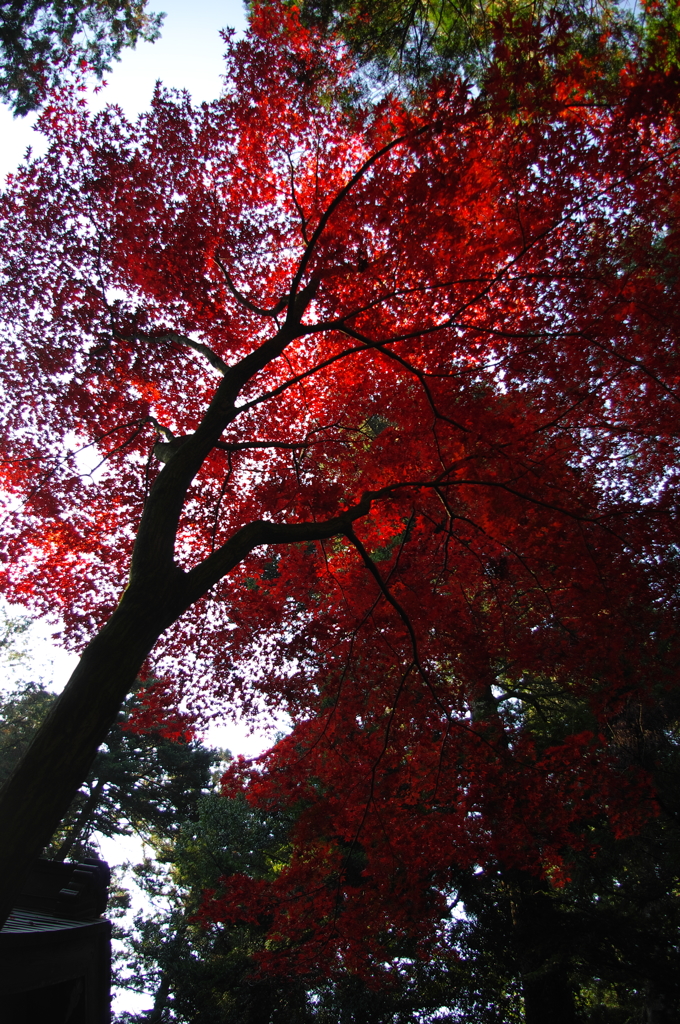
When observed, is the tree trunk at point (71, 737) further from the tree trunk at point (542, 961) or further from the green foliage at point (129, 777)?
the green foliage at point (129, 777)

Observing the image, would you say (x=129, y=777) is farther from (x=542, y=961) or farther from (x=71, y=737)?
(x=71, y=737)

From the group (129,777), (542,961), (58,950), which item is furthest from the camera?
(129,777)

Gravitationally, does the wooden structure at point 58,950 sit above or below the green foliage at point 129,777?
below

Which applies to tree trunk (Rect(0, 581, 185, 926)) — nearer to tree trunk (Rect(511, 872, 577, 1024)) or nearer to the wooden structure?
the wooden structure

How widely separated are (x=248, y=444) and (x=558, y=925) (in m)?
8.95

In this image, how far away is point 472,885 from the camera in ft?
33.3

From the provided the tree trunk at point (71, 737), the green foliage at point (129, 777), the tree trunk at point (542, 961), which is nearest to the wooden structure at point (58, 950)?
the tree trunk at point (71, 737)

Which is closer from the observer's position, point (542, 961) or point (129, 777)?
point (542, 961)

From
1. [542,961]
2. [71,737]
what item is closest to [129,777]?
[542,961]

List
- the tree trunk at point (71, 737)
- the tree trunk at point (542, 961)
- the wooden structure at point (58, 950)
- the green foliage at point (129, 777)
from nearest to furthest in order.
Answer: the tree trunk at point (71, 737) → the wooden structure at point (58, 950) → the tree trunk at point (542, 961) → the green foliage at point (129, 777)

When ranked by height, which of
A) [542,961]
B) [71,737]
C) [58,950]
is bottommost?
[58,950]

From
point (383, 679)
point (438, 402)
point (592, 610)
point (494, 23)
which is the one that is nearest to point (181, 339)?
point (438, 402)

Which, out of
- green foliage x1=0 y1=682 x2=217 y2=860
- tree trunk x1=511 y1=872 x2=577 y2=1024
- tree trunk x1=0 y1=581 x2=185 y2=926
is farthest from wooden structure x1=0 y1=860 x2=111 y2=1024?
green foliage x1=0 y1=682 x2=217 y2=860

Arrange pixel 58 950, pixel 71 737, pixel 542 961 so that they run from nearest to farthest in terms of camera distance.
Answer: pixel 71 737 < pixel 58 950 < pixel 542 961
